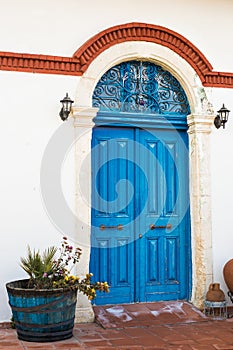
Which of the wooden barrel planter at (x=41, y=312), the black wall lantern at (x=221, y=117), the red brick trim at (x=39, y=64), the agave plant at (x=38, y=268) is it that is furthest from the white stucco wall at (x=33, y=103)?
the black wall lantern at (x=221, y=117)

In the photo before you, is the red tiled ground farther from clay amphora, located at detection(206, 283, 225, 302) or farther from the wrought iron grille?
the wrought iron grille

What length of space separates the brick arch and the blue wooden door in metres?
0.91

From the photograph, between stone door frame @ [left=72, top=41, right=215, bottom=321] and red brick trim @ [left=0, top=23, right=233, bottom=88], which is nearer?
red brick trim @ [left=0, top=23, right=233, bottom=88]

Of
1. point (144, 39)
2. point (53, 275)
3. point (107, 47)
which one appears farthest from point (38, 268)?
point (144, 39)

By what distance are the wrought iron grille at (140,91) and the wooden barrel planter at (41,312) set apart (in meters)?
2.48

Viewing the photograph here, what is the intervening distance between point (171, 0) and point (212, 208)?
2.80m

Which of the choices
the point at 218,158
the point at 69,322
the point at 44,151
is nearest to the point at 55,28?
the point at 44,151

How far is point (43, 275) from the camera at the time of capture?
5.38 meters

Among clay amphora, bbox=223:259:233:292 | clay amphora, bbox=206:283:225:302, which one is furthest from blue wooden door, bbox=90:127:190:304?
clay amphora, bbox=223:259:233:292

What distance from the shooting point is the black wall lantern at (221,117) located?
6609mm

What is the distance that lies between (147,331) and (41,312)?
1287mm

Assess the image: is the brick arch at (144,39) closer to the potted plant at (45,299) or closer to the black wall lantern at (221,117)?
the black wall lantern at (221,117)

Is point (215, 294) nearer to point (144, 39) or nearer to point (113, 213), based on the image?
point (113, 213)

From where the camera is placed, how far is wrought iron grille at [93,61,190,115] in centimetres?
653
